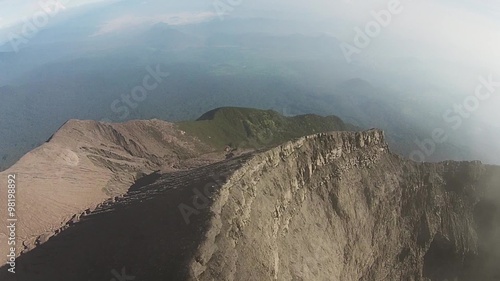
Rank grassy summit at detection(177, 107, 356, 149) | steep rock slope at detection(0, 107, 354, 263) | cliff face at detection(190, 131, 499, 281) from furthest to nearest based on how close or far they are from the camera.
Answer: grassy summit at detection(177, 107, 356, 149) → steep rock slope at detection(0, 107, 354, 263) → cliff face at detection(190, 131, 499, 281)

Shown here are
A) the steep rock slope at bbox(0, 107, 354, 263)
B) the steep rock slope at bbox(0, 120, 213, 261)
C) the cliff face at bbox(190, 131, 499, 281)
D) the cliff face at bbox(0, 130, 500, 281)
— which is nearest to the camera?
the cliff face at bbox(0, 130, 500, 281)

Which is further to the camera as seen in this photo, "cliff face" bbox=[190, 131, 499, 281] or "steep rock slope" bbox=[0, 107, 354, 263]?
"steep rock slope" bbox=[0, 107, 354, 263]

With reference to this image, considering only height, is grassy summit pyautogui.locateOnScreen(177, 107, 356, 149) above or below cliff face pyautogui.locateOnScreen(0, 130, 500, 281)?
below

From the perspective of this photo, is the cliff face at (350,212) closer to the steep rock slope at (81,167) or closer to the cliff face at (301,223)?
the cliff face at (301,223)

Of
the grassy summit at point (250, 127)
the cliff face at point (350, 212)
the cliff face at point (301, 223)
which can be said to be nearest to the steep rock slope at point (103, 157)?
the grassy summit at point (250, 127)

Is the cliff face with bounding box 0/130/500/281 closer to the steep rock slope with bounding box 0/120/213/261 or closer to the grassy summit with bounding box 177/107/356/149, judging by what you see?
the steep rock slope with bounding box 0/120/213/261

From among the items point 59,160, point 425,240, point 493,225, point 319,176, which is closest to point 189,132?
point 59,160

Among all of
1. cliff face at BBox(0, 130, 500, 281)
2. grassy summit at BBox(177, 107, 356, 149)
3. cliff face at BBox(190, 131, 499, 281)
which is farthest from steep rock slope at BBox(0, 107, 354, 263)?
cliff face at BBox(190, 131, 499, 281)
